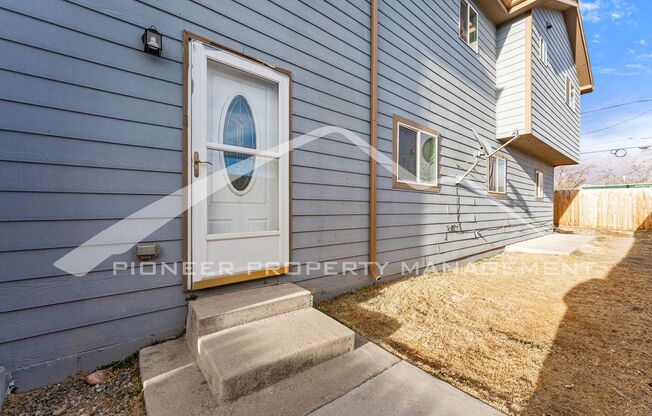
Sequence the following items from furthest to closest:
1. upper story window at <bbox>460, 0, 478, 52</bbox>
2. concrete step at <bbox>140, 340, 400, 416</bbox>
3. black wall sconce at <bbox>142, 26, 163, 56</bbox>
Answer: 1. upper story window at <bbox>460, 0, 478, 52</bbox>
2. black wall sconce at <bbox>142, 26, 163, 56</bbox>
3. concrete step at <bbox>140, 340, 400, 416</bbox>

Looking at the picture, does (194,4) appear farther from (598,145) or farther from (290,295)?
(598,145)

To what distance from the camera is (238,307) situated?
78.0 inches

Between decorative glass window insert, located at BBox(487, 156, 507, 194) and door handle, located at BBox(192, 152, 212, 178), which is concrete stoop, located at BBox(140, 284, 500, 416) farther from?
decorative glass window insert, located at BBox(487, 156, 507, 194)

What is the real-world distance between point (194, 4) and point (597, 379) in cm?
401

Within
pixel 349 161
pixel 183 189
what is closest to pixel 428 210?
pixel 349 161

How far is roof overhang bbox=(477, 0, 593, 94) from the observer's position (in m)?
5.82

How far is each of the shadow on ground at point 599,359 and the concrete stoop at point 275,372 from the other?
0.61 m

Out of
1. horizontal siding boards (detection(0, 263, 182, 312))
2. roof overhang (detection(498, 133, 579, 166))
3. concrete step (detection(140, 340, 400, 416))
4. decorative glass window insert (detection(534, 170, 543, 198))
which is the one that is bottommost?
concrete step (detection(140, 340, 400, 416))

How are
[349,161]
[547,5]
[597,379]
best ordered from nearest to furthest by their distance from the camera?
[597,379] < [349,161] < [547,5]

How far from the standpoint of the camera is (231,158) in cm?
245

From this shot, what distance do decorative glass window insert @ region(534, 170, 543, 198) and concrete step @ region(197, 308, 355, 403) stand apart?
9.11 metres

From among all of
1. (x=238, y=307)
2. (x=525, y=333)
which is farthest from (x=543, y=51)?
(x=238, y=307)

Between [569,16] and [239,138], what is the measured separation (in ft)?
36.2

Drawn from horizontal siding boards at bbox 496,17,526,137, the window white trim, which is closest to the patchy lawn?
horizontal siding boards at bbox 496,17,526,137
